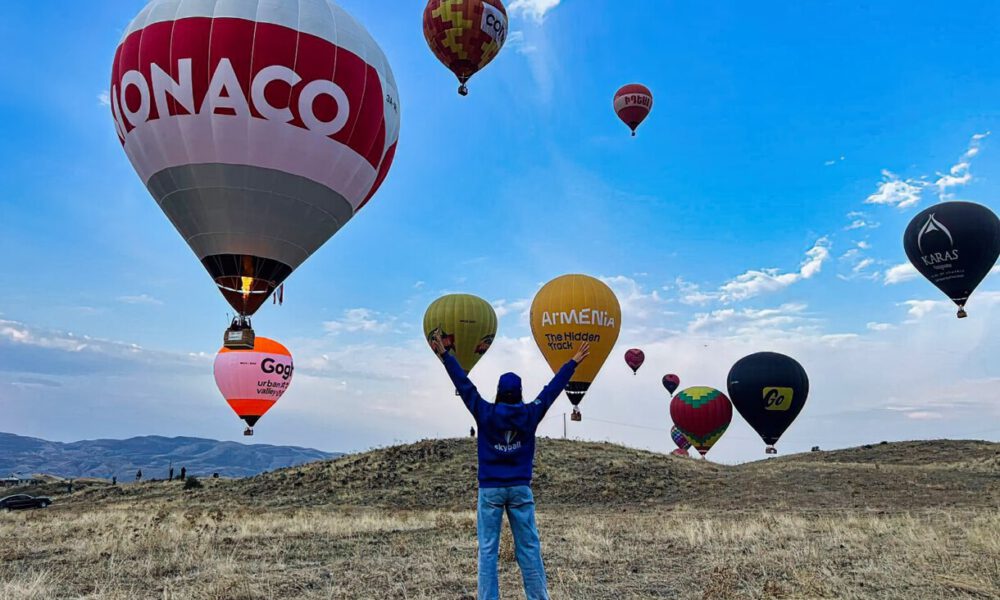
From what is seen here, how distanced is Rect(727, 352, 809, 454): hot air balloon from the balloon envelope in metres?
14.4

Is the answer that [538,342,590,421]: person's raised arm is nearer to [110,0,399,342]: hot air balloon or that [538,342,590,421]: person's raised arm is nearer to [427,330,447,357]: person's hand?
[427,330,447,357]: person's hand

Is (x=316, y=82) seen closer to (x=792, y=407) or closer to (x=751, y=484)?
(x=751, y=484)

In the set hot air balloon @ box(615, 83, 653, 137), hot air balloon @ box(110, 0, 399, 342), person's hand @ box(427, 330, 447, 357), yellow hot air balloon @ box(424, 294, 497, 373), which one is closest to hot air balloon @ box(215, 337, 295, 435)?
yellow hot air balloon @ box(424, 294, 497, 373)

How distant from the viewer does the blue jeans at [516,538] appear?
230 inches

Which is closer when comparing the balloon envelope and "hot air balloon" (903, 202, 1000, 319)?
the balloon envelope

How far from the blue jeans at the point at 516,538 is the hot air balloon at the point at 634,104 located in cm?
3932

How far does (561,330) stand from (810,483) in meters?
14.2

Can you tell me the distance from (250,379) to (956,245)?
40.7 m

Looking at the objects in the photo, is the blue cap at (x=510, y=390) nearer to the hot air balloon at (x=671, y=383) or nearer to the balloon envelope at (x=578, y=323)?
the balloon envelope at (x=578, y=323)

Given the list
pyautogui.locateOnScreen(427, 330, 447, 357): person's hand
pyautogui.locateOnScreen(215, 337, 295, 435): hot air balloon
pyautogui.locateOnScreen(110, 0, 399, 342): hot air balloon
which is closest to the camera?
pyautogui.locateOnScreen(427, 330, 447, 357): person's hand

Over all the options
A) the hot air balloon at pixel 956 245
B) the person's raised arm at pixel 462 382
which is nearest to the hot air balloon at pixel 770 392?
the hot air balloon at pixel 956 245

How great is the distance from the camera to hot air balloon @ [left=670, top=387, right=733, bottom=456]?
47906 mm

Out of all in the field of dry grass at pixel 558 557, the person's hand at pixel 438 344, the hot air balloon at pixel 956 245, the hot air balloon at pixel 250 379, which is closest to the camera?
the person's hand at pixel 438 344

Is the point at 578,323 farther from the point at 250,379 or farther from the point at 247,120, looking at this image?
the point at 250,379
